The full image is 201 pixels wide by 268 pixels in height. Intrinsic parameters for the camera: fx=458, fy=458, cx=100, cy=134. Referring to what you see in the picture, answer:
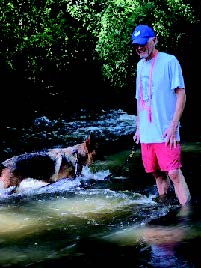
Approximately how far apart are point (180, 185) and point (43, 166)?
2.86 m

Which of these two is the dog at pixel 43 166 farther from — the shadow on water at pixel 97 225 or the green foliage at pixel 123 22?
the green foliage at pixel 123 22

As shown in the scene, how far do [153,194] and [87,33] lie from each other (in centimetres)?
1243

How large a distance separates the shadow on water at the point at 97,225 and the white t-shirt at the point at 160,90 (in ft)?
3.02

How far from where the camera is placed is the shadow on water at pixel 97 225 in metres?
3.78

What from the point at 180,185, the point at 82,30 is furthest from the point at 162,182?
the point at 82,30

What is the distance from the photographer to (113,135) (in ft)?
39.2

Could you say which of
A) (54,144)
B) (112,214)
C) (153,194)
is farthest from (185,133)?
(112,214)

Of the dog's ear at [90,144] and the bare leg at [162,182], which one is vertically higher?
the dog's ear at [90,144]

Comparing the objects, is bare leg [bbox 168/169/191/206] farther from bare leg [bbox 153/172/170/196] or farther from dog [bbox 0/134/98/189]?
dog [bbox 0/134/98/189]

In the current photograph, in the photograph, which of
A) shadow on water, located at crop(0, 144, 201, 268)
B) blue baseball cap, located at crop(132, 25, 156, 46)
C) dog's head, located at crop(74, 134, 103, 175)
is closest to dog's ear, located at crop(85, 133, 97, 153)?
dog's head, located at crop(74, 134, 103, 175)

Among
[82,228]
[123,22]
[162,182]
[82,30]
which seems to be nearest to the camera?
[82,228]

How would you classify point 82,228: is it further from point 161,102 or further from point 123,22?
point 123,22

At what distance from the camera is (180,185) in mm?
5016

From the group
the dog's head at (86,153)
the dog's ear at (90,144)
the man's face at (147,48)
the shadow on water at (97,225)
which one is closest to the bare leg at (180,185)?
the shadow on water at (97,225)
